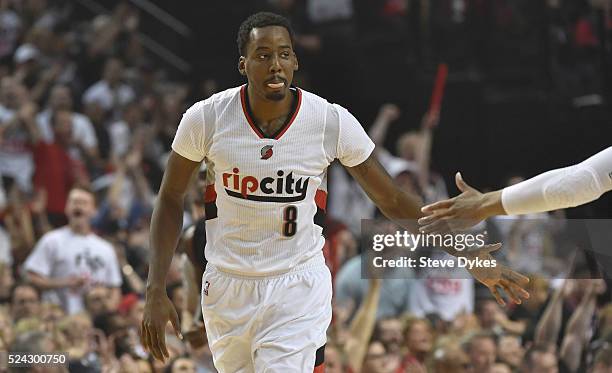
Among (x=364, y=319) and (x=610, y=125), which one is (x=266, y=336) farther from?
(x=610, y=125)

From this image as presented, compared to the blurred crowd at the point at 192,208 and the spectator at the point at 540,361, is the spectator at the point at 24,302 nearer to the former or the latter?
the blurred crowd at the point at 192,208

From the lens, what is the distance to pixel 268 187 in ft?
18.6

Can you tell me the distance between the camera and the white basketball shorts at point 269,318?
18.4 ft

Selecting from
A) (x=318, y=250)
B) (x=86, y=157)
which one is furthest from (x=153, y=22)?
(x=318, y=250)

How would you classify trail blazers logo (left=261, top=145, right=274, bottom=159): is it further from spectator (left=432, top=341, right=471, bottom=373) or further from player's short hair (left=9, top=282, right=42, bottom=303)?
player's short hair (left=9, top=282, right=42, bottom=303)

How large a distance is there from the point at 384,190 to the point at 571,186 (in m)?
0.88

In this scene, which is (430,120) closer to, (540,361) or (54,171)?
(54,171)

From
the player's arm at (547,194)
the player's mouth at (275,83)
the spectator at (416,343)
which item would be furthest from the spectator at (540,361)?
the player's mouth at (275,83)

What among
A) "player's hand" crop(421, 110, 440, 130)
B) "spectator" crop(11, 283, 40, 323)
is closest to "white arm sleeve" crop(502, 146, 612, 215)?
"spectator" crop(11, 283, 40, 323)

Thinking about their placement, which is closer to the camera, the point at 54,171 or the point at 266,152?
the point at 266,152

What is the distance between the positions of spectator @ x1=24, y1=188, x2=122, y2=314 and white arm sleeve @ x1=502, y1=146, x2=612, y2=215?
512cm

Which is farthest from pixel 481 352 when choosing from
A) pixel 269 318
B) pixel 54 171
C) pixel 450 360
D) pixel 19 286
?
pixel 54 171

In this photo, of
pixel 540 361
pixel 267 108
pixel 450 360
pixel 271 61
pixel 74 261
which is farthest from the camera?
pixel 74 261

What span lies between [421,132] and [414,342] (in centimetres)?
514
